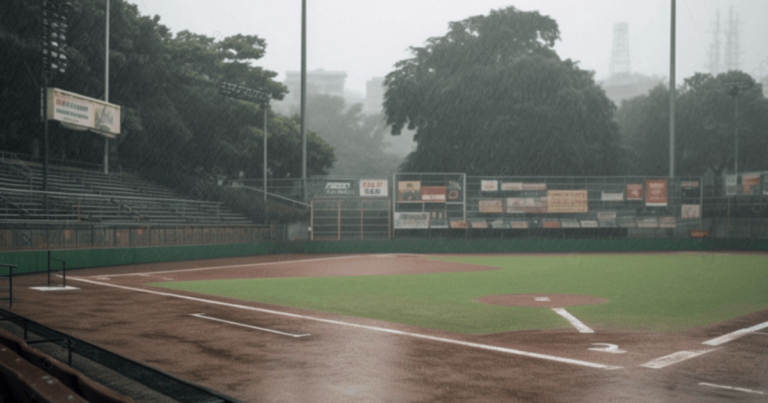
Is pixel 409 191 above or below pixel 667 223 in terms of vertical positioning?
above

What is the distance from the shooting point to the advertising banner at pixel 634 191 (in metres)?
39.7

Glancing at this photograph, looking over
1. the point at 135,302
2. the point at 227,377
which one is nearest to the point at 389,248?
the point at 135,302

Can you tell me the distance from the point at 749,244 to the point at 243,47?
130 feet

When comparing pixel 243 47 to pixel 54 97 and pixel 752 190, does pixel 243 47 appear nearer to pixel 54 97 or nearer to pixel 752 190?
pixel 54 97

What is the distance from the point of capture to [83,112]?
103 feet

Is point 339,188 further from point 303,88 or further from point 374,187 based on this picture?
point 303,88

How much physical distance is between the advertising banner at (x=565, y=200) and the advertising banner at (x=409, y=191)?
788 centimetres

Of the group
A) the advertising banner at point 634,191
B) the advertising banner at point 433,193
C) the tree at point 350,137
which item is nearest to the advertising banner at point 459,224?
the advertising banner at point 433,193

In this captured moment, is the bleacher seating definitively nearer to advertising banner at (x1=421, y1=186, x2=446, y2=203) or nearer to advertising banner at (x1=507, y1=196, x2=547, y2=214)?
advertising banner at (x1=421, y1=186, x2=446, y2=203)

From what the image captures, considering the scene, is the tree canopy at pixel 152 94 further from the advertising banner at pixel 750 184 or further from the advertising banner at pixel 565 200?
the advertising banner at pixel 750 184

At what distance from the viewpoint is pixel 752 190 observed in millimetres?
40562

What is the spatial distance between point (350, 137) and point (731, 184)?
227ft

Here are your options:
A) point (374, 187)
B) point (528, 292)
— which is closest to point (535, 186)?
point (374, 187)

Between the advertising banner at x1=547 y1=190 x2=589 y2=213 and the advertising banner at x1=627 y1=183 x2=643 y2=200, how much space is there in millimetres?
2737
